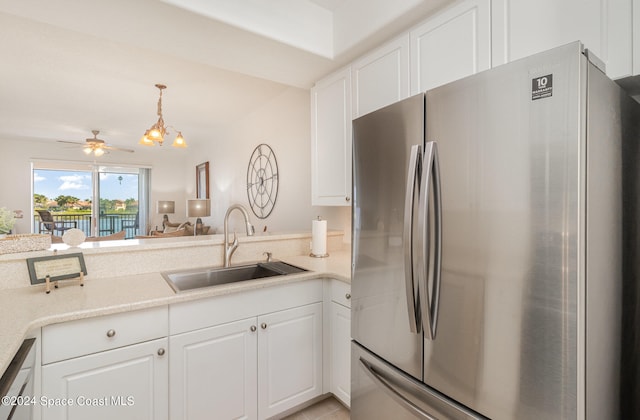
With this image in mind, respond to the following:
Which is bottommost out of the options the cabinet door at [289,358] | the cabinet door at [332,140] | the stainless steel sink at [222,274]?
the cabinet door at [289,358]

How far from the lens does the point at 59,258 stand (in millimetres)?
1577

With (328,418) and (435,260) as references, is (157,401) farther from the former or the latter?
(435,260)

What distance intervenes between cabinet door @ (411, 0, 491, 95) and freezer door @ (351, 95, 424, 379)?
535mm

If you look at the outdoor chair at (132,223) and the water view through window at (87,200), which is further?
A: the outdoor chair at (132,223)

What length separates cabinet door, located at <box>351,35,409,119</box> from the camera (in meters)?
1.74

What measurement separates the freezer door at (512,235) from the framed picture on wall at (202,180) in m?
5.76

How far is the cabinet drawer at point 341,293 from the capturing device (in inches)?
70.0

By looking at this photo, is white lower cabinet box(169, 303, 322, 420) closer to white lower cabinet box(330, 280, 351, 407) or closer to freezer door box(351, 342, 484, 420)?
white lower cabinet box(330, 280, 351, 407)

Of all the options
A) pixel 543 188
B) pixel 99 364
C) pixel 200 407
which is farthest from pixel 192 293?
pixel 543 188

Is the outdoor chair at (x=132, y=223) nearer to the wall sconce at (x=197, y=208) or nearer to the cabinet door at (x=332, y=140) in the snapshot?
the wall sconce at (x=197, y=208)

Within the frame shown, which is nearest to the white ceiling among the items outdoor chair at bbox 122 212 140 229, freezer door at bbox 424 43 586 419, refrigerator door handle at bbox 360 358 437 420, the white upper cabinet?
the white upper cabinet

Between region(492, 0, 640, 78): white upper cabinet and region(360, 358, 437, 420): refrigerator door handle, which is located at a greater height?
region(492, 0, 640, 78): white upper cabinet

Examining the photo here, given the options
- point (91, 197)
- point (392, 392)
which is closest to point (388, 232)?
point (392, 392)

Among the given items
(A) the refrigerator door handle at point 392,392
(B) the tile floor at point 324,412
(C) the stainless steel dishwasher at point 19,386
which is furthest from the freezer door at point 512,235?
(C) the stainless steel dishwasher at point 19,386
